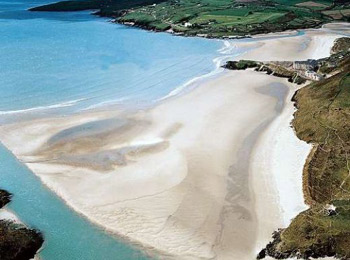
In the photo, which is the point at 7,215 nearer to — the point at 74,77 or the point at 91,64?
the point at 74,77

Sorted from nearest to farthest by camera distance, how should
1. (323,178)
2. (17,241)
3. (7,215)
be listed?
(17,241), (7,215), (323,178)

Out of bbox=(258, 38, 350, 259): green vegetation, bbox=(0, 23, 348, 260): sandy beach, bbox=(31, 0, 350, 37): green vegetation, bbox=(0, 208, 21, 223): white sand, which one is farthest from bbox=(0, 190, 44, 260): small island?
bbox=(31, 0, 350, 37): green vegetation

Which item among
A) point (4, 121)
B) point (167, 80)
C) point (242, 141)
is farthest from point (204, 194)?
point (167, 80)

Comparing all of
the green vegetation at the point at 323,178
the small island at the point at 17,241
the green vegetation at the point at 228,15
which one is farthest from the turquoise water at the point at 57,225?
the green vegetation at the point at 228,15

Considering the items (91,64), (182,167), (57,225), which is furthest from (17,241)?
(91,64)

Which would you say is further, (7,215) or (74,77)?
(74,77)
